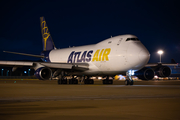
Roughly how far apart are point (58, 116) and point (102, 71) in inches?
800

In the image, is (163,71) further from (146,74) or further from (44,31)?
(44,31)

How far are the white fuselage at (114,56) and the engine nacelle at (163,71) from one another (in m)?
5.98

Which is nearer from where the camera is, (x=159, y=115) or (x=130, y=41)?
(x=159, y=115)

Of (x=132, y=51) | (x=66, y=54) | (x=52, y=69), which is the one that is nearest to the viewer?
(x=132, y=51)

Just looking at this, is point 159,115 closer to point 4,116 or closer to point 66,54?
point 4,116

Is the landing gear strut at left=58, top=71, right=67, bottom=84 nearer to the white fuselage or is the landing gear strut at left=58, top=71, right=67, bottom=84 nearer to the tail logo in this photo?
the white fuselage

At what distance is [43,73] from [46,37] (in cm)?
1547

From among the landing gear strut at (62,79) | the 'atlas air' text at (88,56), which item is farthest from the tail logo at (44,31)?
the landing gear strut at (62,79)

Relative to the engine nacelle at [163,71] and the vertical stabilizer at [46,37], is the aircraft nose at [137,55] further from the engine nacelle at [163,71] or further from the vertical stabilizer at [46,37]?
the vertical stabilizer at [46,37]

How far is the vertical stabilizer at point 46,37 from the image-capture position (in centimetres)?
4131

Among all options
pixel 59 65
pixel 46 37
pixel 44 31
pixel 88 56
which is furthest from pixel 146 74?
pixel 44 31

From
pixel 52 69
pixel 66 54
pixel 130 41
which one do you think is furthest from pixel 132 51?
pixel 66 54

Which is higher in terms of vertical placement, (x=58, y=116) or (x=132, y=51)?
(x=132, y=51)

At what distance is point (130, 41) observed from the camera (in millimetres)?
24359
